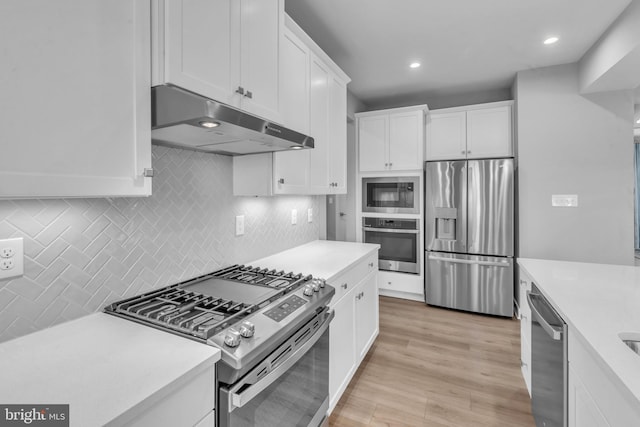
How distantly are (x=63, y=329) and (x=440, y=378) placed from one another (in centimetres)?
229

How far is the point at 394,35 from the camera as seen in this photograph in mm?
2662

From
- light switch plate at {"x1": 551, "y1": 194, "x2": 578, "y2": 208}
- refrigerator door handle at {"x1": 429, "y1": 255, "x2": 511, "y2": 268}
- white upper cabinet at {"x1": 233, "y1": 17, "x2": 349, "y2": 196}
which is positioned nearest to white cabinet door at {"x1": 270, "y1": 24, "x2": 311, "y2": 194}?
white upper cabinet at {"x1": 233, "y1": 17, "x2": 349, "y2": 196}

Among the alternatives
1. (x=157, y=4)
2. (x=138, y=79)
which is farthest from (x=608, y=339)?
(x=157, y=4)

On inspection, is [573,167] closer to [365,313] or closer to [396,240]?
[396,240]

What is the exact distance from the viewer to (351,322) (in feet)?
6.75

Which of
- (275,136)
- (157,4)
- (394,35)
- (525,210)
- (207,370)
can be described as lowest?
(207,370)

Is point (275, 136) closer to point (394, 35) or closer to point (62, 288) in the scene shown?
point (62, 288)

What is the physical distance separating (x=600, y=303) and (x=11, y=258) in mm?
2183

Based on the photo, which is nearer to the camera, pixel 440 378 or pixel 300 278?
pixel 300 278

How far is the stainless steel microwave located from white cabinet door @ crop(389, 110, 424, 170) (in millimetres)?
181

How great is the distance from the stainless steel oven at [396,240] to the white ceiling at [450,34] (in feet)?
5.76

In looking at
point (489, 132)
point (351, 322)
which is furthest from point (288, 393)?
point (489, 132)

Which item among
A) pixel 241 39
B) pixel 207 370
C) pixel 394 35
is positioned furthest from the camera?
pixel 394 35

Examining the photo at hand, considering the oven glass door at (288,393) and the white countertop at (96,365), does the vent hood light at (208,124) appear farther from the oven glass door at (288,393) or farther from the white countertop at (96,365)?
the oven glass door at (288,393)
